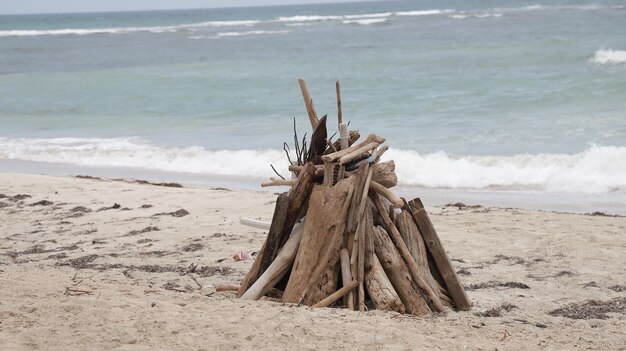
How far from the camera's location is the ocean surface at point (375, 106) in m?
13.8

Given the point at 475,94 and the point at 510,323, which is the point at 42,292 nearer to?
the point at 510,323

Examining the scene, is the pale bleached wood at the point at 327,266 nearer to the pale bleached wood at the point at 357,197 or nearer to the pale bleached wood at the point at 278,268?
the pale bleached wood at the point at 357,197

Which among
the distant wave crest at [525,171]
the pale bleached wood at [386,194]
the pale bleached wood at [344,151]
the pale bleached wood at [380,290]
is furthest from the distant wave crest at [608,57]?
the pale bleached wood at [380,290]

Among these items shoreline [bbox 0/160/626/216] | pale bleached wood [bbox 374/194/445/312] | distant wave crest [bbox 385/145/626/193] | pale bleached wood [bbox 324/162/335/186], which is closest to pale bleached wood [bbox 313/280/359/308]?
pale bleached wood [bbox 374/194/445/312]

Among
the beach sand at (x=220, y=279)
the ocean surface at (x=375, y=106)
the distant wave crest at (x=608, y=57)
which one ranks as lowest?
the beach sand at (x=220, y=279)

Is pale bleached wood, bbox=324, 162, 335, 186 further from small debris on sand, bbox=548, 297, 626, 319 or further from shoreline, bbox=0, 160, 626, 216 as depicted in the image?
shoreline, bbox=0, 160, 626, 216

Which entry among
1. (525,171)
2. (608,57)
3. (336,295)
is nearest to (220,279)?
(336,295)

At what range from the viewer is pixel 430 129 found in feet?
56.3

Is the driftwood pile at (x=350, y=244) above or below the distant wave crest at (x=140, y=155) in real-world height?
below

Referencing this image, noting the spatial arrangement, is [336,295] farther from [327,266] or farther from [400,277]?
[400,277]

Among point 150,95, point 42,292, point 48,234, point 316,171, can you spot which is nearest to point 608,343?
point 316,171

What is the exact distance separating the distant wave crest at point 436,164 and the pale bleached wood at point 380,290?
22.7ft

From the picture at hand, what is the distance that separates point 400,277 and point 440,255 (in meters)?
0.46

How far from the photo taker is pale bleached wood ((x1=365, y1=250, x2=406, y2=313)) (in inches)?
229
